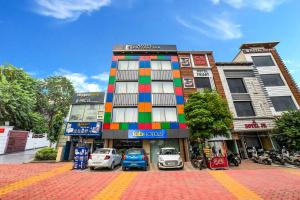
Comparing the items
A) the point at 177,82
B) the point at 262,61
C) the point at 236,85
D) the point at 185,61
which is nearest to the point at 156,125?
the point at 177,82

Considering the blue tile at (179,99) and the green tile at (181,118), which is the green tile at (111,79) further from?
the green tile at (181,118)

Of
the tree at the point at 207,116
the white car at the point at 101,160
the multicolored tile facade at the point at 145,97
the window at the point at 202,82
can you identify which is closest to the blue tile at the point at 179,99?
the multicolored tile facade at the point at 145,97

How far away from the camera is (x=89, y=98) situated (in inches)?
843

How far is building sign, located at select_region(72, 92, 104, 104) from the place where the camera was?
21.0 meters

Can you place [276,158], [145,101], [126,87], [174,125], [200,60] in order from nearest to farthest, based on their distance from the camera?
[276,158] < [174,125] < [145,101] < [126,87] < [200,60]

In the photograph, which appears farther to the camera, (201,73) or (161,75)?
(201,73)

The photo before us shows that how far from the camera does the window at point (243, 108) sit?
66.0ft

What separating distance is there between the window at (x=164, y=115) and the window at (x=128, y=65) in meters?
6.99

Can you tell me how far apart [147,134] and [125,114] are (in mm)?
3754

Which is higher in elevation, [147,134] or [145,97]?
[145,97]

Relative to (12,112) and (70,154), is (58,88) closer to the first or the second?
(12,112)

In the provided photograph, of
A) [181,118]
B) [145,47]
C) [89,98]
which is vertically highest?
[145,47]

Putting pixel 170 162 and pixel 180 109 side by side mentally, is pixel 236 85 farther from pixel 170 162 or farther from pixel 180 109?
pixel 170 162

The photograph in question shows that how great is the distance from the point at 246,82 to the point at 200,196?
20.1 meters
